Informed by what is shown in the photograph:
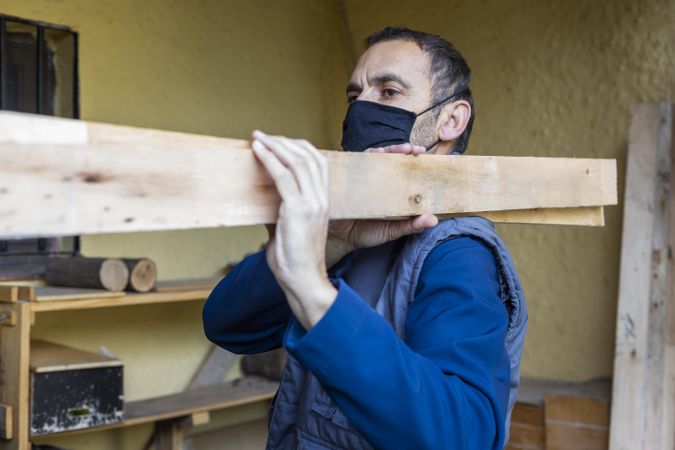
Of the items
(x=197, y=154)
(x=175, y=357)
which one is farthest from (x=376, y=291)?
(x=175, y=357)

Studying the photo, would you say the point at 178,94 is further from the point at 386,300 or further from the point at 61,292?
the point at 386,300

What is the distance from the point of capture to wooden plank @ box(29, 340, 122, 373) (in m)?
2.81

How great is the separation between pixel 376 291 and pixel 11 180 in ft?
2.42

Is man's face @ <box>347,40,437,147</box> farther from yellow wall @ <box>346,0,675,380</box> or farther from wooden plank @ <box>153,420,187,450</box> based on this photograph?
wooden plank @ <box>153,420,187,450</box>

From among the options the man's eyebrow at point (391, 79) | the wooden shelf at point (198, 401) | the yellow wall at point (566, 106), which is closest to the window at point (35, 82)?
the wooden shelf at point (198, 401)

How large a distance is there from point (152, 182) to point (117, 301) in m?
2.28

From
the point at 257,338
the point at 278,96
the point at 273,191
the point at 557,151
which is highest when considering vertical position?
the point at 278,96

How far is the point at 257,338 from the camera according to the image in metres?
1.58

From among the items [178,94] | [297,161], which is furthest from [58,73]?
[297,161]

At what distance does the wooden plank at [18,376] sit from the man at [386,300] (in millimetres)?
1412

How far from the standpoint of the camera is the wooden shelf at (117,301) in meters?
2.86

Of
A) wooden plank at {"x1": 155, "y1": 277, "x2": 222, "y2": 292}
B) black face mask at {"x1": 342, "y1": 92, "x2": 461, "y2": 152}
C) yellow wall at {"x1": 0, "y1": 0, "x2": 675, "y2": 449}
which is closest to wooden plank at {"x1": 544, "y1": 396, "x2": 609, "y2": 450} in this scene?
yellow wall at {"x1": 0, "y1": 0, "x2": 675, "y2": 449}

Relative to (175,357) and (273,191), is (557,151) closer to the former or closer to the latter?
(175,357)

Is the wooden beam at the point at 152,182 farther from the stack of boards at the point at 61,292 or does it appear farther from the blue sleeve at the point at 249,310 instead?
the stack of boards at the point at 61,292
